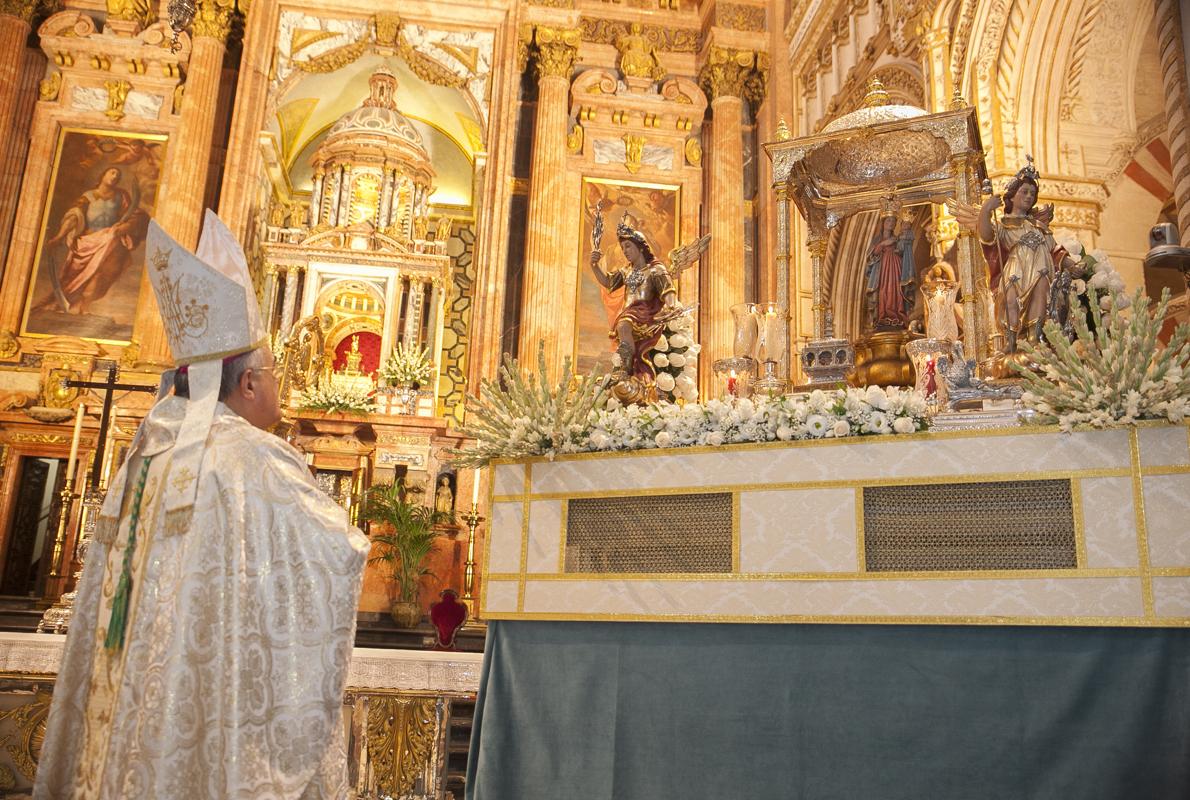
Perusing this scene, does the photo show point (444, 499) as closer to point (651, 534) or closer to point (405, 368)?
point (405, 368)

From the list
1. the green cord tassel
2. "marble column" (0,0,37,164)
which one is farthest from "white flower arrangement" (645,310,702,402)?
"marble column" (0,0,37,164)

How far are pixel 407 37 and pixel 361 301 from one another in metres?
3.82

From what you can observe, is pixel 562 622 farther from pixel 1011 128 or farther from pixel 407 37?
pixel 407 37

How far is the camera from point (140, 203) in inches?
484

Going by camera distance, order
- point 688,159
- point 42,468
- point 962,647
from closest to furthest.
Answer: point 962,647 < point 42,468 < point 688,159

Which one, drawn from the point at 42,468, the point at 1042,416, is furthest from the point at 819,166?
the point at 42,468

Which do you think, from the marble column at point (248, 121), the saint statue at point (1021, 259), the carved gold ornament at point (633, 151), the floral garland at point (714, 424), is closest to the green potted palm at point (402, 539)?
the marble column at point (248, 121)

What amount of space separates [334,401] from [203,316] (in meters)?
8.77

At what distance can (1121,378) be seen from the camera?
3199mm

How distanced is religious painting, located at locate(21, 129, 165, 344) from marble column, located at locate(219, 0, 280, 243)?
40.1 inches

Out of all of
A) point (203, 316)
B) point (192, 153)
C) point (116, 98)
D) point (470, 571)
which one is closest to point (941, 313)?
point (203, 316)

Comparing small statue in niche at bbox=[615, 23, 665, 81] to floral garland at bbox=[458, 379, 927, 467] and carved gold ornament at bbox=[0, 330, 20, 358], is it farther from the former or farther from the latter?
floral garland at bbox=[458, 379, 927, 467]

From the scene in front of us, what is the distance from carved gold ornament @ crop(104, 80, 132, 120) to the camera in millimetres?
12484

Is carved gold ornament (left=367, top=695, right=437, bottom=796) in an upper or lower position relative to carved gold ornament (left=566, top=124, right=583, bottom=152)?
lower
